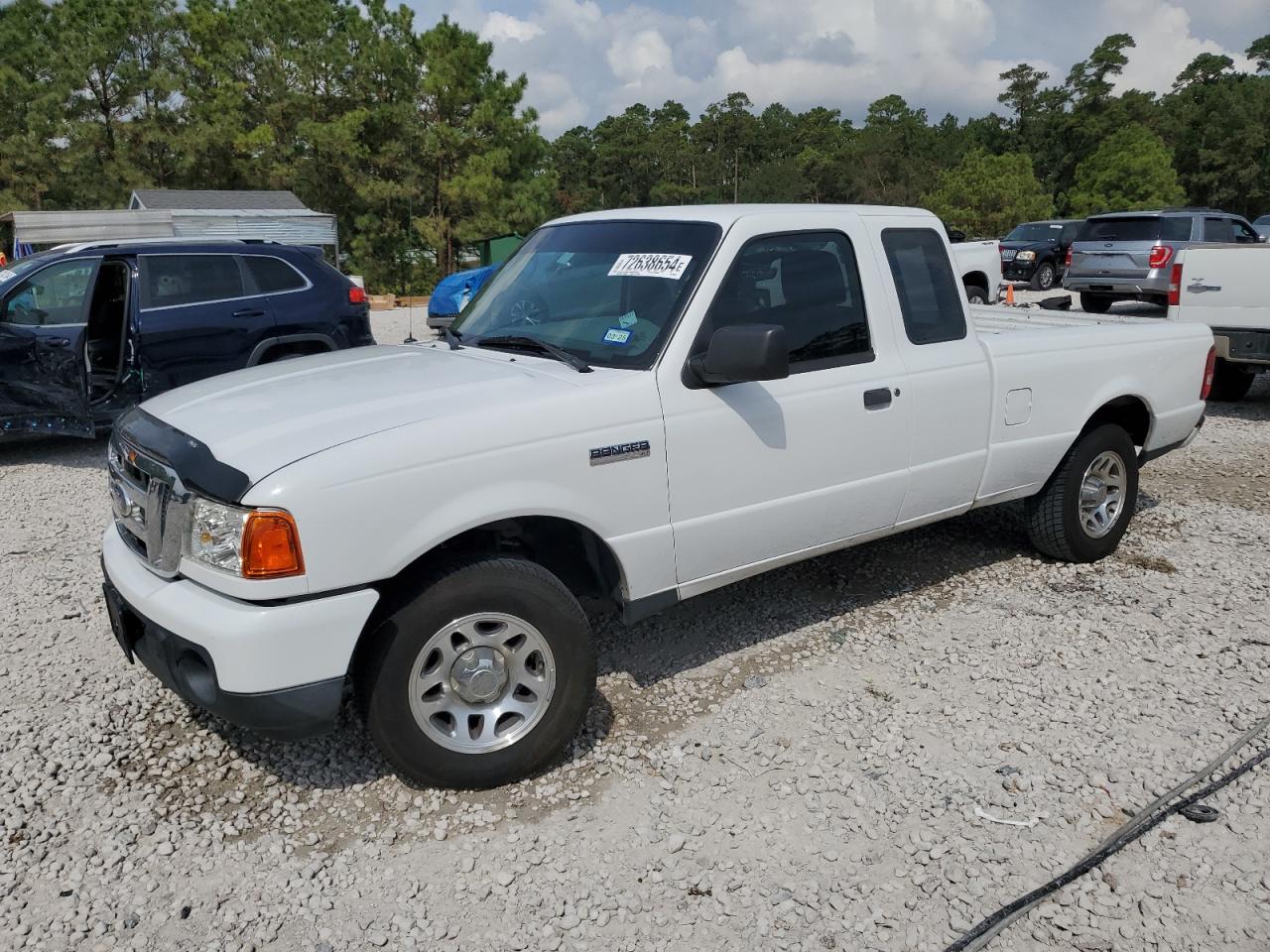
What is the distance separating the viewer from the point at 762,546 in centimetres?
391

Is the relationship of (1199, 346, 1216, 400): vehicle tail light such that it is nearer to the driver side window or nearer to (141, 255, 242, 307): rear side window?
(141, 255, 242, 307): rear side window

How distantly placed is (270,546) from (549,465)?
906mm

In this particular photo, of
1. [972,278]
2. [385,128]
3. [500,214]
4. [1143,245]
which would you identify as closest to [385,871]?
[972,278]

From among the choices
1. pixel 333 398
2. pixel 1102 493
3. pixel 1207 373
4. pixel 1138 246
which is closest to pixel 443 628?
pixel 333 398

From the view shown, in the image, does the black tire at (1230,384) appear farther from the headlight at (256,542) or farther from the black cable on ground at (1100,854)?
the headlight at (256,542)

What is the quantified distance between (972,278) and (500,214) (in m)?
23.8

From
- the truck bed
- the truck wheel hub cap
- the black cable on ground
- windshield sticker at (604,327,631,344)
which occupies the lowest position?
the black cable on ground

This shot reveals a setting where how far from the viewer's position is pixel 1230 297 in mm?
9000

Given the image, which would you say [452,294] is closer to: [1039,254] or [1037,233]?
[1039,254]

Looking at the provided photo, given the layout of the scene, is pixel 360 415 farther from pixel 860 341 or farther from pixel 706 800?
pixel 860 341

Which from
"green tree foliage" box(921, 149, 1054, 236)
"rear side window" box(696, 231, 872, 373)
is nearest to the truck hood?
"rear side window" box(696, 231, 872, 373)

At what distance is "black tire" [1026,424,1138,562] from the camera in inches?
205

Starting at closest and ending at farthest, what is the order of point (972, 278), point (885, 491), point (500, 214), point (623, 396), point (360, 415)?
1. point (360, 415)
2. point (623, 396)
3. point (885, 491)
4. point (972, 278)
5. point (500, 214)

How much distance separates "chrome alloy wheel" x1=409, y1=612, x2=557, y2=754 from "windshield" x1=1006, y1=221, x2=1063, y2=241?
23047 mm
